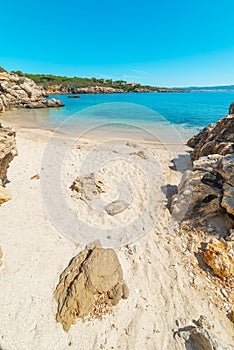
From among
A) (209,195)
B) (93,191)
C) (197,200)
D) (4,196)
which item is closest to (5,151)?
(4,196)

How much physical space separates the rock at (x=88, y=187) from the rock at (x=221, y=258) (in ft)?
10.0

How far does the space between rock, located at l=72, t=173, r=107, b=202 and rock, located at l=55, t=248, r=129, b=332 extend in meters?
2.04

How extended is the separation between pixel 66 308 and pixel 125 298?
2.82ft

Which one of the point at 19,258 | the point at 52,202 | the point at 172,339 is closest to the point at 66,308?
the point at 19,258

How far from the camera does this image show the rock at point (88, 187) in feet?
16.0

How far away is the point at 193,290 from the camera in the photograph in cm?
267

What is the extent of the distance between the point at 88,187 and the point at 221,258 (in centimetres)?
357

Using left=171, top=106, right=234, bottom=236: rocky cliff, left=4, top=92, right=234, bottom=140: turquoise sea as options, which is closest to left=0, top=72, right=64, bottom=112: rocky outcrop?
left=4, top=92, right=234, bottom=140: turquoise sea

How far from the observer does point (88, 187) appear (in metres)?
5.03

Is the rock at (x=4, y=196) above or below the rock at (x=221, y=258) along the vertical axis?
above

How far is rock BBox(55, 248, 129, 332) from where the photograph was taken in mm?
2309

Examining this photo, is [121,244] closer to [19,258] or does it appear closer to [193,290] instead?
[193,290]

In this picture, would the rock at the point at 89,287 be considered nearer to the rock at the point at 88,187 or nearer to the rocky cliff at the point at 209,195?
the rock at the point at 88,187

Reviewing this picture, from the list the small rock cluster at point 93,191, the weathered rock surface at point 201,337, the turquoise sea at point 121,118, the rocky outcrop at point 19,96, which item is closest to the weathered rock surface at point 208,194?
the small rock cluster at point 93,191
